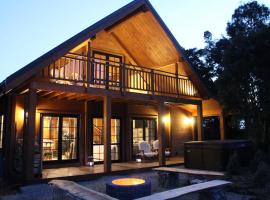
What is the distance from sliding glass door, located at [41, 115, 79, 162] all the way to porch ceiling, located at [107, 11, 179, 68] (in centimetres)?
392

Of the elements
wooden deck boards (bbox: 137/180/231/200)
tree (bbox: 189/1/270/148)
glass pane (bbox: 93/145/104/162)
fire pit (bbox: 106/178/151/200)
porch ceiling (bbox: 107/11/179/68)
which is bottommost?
fire pit (bbox: 106/178/151/200)

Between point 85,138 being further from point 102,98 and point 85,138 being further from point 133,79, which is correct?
point 133,79

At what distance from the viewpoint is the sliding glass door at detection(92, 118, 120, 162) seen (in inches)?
428

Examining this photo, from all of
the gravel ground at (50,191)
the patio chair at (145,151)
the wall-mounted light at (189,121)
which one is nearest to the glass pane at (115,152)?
the patio chair at (145,151)

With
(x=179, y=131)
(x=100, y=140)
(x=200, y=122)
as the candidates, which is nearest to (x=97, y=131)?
(x=100, y=140)

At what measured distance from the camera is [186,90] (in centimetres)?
1162

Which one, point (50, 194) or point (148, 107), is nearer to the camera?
point (50, 194)

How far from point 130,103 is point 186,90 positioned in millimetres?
2452

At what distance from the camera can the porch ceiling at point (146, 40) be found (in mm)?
10587

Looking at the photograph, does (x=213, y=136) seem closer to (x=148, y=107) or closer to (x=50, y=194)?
(x=148, y=107)

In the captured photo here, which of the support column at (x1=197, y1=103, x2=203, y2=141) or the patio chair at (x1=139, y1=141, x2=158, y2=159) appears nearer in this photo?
the patio chair at (x1=139, y1=141, x2=158, y2=159)

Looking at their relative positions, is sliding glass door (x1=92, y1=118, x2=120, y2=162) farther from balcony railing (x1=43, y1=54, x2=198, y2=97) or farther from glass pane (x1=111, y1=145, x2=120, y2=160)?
balcony railing (x1=43, y1=54, x2=198, y2=97)

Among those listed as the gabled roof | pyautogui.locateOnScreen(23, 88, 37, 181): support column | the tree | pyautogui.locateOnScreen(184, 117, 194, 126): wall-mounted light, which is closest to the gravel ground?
pyautogui.locateOnScreen(23, 88, 37, 181): support column

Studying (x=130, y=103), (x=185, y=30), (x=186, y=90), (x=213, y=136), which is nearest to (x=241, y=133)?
(x=213, y=136)
